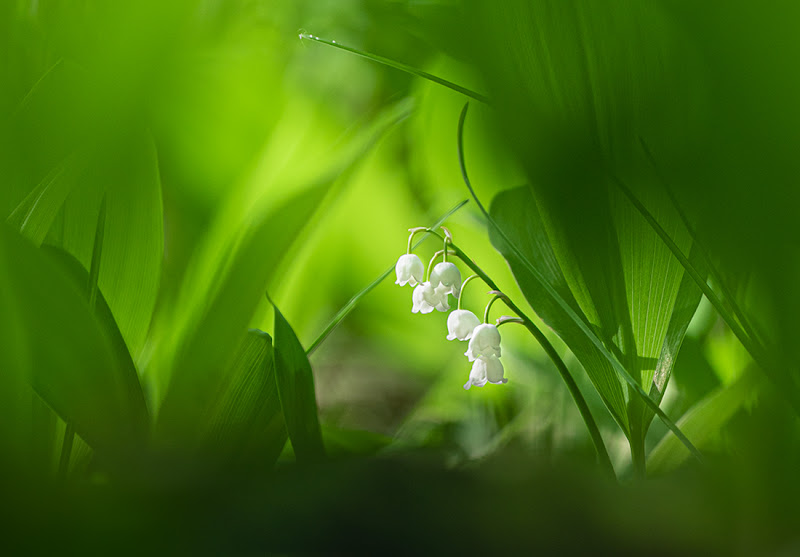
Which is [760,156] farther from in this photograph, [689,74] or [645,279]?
[645,279]

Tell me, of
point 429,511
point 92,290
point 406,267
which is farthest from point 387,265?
point 429,511

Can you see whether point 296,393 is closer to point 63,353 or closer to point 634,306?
point 63,353

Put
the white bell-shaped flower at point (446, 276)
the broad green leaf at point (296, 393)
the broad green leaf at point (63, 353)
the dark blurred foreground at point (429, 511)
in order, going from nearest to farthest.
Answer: the dark blurred foreground at point (429, 511) → the broad green leaf at point (63, 353) → the broad green leaf at point (296, 393) → the white bell-shaped flower at point (446, 276)

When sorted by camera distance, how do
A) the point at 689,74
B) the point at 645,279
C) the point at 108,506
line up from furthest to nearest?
the point at 645,279 < the point at 689,74 < the point at 108,506

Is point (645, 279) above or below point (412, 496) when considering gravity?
above

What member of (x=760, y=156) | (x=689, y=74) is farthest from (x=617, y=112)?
(x=760, y=156)

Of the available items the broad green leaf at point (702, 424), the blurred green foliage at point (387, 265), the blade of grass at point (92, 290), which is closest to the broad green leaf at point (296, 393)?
the blurred green foliage at point (387, 265)

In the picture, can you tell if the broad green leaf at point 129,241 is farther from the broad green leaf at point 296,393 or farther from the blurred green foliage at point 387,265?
the broad green leaf at point 296,393
